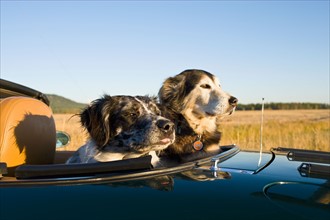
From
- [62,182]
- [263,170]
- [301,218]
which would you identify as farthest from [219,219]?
[62,182]

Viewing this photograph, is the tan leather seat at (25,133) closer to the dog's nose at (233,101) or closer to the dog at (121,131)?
the dog at (121,131)

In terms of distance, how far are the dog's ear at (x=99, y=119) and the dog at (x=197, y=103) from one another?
79cm

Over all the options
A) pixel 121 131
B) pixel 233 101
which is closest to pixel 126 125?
pixel 121 131

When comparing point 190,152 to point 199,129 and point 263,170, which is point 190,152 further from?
point 263,170

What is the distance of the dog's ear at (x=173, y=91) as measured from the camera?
17.5 ft

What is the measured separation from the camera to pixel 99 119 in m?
4.11

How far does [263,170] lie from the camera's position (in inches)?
97.1

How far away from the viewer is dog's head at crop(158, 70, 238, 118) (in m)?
5.31

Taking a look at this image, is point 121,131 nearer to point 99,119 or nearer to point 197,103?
point 99,119

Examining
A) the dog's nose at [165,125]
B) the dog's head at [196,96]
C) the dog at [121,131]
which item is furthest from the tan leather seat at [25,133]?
the dog's head at [196,96]

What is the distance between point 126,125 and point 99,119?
28 centimetres

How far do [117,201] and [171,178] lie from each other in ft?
1.16

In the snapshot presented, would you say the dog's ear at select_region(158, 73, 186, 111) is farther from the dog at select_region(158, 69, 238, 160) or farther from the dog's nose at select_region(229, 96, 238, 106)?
the dog's nose at select_region(229, 96, 238, 106)

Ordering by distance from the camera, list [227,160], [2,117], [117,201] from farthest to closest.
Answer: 1. [2,117]
2. [227,160]
3. [117,201]
